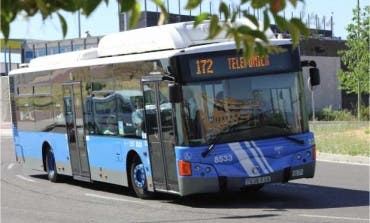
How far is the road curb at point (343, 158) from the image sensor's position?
19080 mm

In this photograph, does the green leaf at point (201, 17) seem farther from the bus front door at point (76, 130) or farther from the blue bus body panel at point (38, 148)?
the blue bus body panel at point (38, 148)

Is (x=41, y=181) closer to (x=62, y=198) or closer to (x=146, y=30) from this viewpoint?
(x=62, y=198)

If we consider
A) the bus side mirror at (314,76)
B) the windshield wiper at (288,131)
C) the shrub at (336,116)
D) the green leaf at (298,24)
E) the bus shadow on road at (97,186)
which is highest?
the green leaf at (298,24)

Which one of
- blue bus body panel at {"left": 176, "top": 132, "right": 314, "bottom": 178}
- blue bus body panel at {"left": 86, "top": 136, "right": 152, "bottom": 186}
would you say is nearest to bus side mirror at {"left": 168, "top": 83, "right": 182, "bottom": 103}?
blue bus body panel at {"left": 176, "top": 132, "right": 314, "bottom": 178}

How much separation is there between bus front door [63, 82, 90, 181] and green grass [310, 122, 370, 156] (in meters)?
8.64

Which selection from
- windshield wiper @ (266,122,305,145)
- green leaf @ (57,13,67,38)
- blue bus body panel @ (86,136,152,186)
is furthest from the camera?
blue bus body panel @ (86,136,152,186)

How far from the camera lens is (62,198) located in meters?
14.0

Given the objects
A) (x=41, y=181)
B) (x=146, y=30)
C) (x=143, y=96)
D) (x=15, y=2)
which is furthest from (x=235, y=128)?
(x=15, y=2)

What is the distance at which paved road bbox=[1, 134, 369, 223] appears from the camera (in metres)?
10.6

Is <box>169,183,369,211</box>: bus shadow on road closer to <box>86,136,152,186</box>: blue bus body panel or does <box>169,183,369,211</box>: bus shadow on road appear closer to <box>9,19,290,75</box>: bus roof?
<box>86,136,152,186</box>: blue bus body panel

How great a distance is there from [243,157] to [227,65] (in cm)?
147

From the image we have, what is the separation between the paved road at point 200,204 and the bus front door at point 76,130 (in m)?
0.46

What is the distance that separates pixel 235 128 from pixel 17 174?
9.37 meters

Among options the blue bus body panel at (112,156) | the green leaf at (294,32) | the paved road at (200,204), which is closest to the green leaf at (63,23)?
the green leaf at (294,32)
